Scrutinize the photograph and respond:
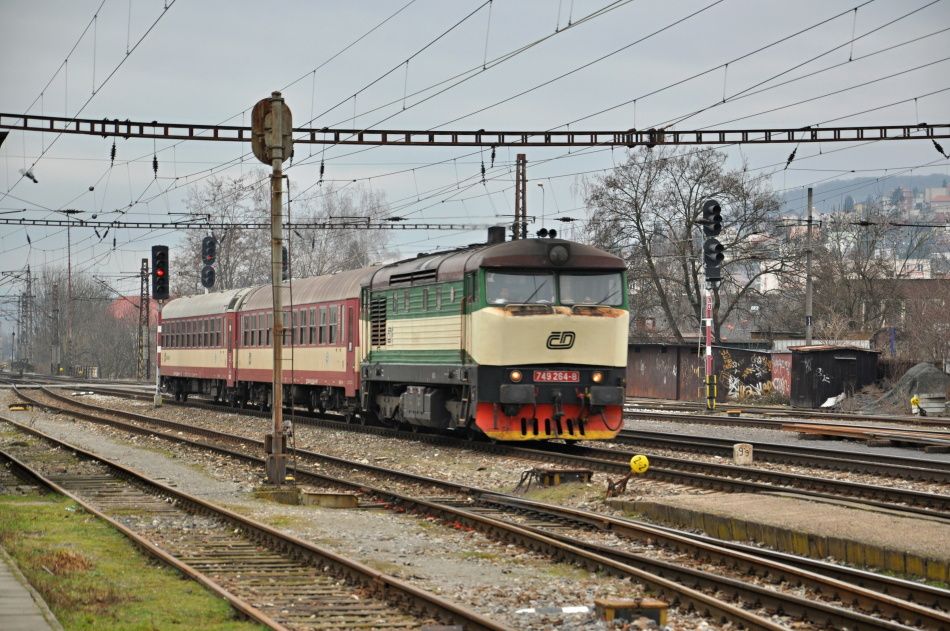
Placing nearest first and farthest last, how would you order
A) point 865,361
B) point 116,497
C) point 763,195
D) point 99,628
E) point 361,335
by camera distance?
point 99,628, point 116,497, point 361,335, point 865,361, point 763,195

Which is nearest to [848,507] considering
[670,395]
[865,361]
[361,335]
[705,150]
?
[361,335]

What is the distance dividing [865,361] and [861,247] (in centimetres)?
3937

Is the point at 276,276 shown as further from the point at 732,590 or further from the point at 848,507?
the point at 732,590

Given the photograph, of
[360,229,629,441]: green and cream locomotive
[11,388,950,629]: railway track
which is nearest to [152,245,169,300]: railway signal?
[360,229,629,441]: green and cream locomotive

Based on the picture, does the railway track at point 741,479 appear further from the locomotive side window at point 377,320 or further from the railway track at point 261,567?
the railway track at point 261,567

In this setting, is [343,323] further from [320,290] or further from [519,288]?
[519,288]

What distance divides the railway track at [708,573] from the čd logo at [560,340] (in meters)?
5.69

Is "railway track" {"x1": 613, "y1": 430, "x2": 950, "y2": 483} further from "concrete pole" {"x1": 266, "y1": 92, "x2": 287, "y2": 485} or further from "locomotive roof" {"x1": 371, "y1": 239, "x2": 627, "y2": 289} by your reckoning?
"concrete pole" {"x1": 266, "y1": 92, "x2": 287, "y2": 485}

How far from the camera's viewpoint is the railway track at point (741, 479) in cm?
1507

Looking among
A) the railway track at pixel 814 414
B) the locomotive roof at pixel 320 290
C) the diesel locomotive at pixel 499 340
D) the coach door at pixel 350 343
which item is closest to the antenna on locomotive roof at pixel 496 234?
the diesel locomotive at pixel 499 340

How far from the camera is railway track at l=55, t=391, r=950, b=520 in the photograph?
15.1 m

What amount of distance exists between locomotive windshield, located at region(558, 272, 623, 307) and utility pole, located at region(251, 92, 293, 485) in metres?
5.93

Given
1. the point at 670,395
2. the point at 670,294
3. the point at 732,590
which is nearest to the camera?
the point at 732,590

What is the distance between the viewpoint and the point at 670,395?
5009 cm
